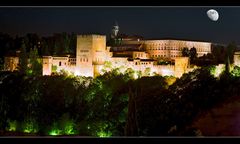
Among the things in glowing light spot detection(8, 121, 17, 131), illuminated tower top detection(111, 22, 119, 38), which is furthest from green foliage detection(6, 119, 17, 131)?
illuminated tower top detection(111, 22, 119, 38)

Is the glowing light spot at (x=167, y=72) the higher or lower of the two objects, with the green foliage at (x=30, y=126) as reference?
higher

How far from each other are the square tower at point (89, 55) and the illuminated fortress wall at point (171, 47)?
2.25 ft

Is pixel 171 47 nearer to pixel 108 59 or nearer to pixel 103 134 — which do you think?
pixel 108 59

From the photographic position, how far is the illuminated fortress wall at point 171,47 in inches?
240

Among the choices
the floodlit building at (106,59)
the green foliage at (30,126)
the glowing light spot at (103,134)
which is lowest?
the glowing light spot at (103,134)

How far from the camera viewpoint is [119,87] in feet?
21.6

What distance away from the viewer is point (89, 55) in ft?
22.1

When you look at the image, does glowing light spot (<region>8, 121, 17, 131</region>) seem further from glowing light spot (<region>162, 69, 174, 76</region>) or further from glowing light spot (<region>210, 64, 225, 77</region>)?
glowing light spot (<region>210, 64, 225, 77</region>)

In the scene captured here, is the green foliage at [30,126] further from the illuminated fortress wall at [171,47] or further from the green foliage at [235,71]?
the green foliage at [235,71]

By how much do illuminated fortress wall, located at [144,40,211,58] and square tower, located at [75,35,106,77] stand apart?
69 cm

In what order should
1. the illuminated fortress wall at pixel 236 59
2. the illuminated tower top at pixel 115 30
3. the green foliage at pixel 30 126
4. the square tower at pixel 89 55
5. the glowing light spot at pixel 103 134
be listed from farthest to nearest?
the square tower at pixel 89 55
the illuminated fortress wall at pixel 236 59
the green foliage at pixel 30 126
the glowing light spot at pixel 103 134
the illuminated tower top at pixel 115 30

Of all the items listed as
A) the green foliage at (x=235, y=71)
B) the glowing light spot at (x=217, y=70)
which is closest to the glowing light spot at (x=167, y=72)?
the glowing light spot at (x=217, y=70)

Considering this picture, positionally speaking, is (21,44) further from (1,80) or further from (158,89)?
(158,89)

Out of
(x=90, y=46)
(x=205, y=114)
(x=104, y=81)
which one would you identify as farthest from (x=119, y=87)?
(x=205, y=114)
